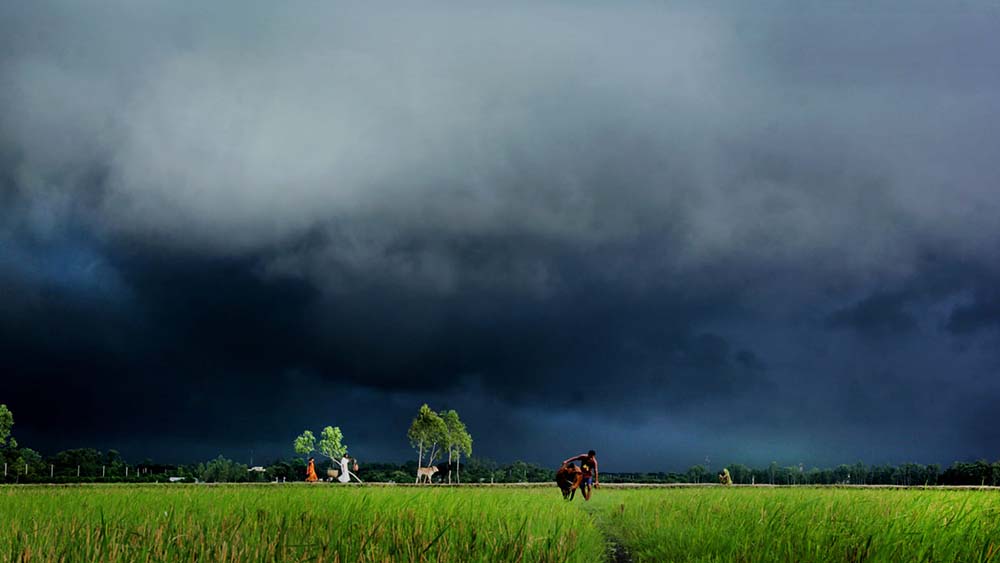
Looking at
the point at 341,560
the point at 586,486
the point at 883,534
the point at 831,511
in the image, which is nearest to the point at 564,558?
the point at 341,560

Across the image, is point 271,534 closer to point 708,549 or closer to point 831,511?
point 708,549

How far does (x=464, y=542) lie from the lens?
6.20 meters

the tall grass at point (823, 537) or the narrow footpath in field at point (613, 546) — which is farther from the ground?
the tall grass at point (823, 537)

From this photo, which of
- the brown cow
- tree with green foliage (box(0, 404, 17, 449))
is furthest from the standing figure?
tree with green foliage (box(0, 404, 17, 449))

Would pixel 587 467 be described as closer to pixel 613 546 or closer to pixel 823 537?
pixel 613 546

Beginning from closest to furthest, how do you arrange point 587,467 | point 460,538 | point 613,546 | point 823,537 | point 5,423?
1. point 460,538
2. point 823,537
3. point 613,546
4. point 587,467
5. point 5,423

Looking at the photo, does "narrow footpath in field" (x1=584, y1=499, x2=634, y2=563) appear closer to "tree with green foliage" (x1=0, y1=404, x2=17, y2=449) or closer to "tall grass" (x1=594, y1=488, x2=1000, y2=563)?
"tall grass" (x1=594, y1=488, x2=1000, y2=563)

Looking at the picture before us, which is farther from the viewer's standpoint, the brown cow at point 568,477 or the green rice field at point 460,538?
the brown cow at point 568,477

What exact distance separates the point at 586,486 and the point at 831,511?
10606 mm

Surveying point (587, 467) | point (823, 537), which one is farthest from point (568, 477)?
point (823, 537)

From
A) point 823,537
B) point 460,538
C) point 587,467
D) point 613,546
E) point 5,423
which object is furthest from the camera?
point 5,423

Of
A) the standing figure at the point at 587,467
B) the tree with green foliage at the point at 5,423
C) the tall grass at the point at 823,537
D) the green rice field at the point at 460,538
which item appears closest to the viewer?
the green rice field at the point at 460,538

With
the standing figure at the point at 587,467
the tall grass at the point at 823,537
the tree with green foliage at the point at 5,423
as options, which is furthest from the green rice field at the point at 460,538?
the tree with green foliage at the point at 5,423

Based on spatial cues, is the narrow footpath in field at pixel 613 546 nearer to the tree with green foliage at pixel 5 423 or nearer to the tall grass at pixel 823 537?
the tall grass at pixel 823 537
